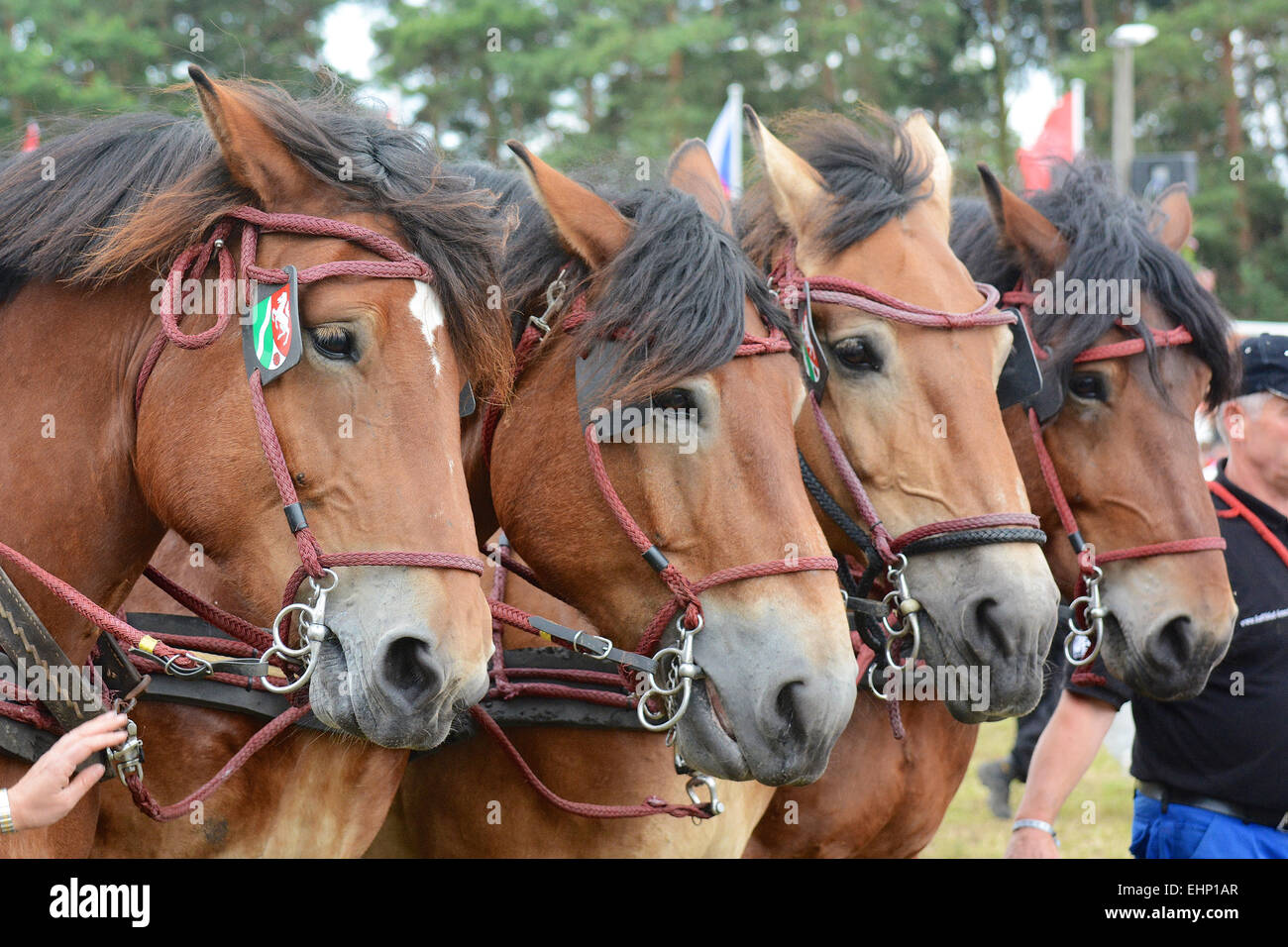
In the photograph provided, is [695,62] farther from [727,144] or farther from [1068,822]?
[1068,822]

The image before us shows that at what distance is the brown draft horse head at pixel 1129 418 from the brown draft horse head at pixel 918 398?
47cm

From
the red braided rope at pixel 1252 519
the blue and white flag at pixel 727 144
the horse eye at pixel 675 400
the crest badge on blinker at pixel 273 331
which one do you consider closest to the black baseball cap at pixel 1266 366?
the red braided rope at pixel 1252 519

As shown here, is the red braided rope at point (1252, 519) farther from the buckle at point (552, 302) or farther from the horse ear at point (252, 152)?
the horse ear at point (252, 152)

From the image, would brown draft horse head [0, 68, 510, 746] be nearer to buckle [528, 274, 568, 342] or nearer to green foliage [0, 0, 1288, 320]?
buckle [528, 274, 568, 342]

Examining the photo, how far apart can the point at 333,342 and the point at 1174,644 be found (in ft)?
8.50

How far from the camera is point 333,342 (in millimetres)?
2248

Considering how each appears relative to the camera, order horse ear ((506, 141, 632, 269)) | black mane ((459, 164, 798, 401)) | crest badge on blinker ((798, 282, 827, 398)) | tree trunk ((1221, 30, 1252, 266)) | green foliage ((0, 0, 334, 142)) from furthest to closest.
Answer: tree trunk ((1221, 30, 1252, 266))
green foliage ((0, 0, 334, 142))
crest badge on blinker ((798, 282, 827, 398))
horse ear ((506, 141, 632, 269))
black mane ((459, 164, 798, 401))

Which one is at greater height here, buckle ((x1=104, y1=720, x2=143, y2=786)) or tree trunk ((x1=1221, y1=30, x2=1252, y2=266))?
tree trunk ((x1=1221, y1=30, x2=1252, y2=266))

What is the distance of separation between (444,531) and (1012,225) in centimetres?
247

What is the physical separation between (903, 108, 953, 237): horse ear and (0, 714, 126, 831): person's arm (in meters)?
2.65

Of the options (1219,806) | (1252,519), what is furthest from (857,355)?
(1219,806)

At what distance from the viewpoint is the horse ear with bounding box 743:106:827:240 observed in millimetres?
3441

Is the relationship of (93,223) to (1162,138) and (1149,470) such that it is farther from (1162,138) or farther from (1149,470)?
(1162,138)

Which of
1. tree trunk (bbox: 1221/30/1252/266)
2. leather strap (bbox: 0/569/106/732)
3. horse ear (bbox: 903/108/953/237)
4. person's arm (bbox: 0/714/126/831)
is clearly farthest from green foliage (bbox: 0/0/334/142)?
tree trunk (bbox: 1221/30/1252/266)
